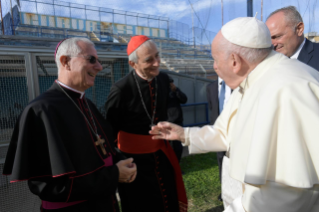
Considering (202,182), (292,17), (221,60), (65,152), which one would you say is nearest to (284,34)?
(292,17)

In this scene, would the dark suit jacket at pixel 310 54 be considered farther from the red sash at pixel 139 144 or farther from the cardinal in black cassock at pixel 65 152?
the cardinal in black cassock at pixel 65 152

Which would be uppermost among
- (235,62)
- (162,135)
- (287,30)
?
(287,30)

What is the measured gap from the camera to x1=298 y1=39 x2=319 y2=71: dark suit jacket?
2.58 meters

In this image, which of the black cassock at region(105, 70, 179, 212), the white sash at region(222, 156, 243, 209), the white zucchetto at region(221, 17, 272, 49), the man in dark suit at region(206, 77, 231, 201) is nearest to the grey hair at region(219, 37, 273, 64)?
the white zucchetto at region(221, 17, 272, 49)

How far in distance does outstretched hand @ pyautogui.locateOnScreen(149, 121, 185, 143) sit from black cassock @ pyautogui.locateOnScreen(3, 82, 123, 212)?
2.08ft

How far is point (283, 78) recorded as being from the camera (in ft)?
3.52

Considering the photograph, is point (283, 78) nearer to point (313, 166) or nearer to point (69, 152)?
point (313, 166)

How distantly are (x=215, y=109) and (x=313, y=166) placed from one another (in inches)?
97.7

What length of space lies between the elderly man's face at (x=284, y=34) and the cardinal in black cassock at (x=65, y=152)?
84.5 inches

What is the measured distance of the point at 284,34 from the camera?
2.68m

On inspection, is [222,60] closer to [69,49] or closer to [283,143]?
[283,143]

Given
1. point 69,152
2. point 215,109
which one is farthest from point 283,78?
point 215,109

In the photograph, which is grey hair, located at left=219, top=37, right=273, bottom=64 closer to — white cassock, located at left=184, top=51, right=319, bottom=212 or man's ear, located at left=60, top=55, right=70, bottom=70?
white cassock, located at left=184, top=51, right=319, bottom=212

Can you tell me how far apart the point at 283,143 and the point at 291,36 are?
2.16 metres
